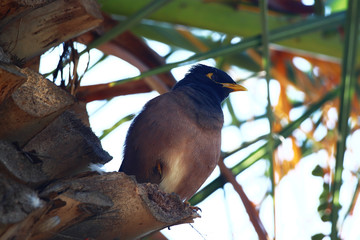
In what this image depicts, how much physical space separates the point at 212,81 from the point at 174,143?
127cm

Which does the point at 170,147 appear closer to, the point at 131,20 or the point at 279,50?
the point at 131,20

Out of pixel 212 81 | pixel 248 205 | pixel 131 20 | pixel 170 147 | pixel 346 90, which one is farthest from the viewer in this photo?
pixel 212 81

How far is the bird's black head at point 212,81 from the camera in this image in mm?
4746

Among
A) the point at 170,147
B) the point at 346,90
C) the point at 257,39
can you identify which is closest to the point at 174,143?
the point at 170,147

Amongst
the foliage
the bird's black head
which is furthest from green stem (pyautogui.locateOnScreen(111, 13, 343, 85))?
the bird's black head

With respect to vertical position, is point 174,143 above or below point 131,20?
below

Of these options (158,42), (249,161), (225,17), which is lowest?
(249,161)

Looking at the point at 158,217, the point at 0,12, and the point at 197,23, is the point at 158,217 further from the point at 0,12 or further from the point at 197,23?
A: the point at 197,23

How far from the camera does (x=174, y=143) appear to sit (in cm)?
372

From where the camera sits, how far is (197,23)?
4.79 meters

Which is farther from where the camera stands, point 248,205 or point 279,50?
point 279,50

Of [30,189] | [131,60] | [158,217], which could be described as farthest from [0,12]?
[131,60]

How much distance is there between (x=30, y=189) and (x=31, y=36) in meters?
0.78

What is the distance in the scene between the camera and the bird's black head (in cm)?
475
